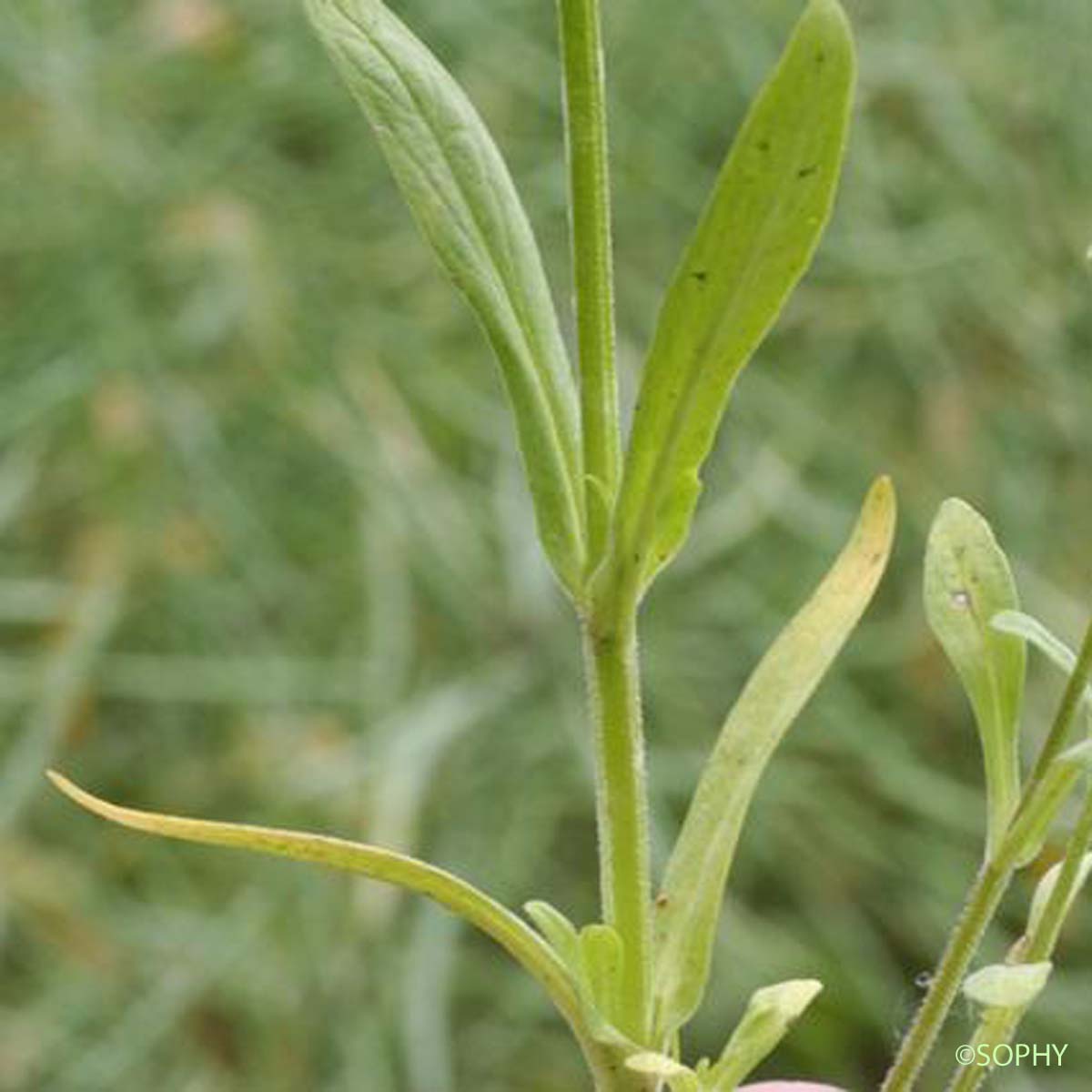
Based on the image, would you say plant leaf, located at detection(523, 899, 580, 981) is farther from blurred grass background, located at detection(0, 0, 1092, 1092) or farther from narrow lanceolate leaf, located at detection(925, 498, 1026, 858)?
blurred grass background, located at detection(0, 0, 1092, 1092)

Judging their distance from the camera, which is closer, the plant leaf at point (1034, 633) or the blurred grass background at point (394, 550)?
the plant leaf at point (1034, 633)

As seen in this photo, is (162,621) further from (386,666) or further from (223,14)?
(223,14)

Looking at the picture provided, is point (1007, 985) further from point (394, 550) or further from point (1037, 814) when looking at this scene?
point (394, 550)

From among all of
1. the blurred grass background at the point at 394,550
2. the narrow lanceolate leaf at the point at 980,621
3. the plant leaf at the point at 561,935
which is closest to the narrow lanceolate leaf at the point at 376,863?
the plant leaf at the point at 561,935

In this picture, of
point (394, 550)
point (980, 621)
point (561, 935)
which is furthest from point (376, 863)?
point (394, 550)

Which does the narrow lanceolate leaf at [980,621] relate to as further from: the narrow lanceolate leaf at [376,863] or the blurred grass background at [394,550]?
the blurred grass background at [394,550]

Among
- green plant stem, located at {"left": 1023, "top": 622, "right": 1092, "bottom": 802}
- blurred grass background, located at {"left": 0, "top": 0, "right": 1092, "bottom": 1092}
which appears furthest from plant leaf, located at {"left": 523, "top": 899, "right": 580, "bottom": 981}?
blurred grass background, located at {"left": 0, "top": 0, "right": 1092, "bottom": 1092}

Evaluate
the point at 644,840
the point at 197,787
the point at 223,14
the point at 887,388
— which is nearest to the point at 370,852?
the point at 644,840
